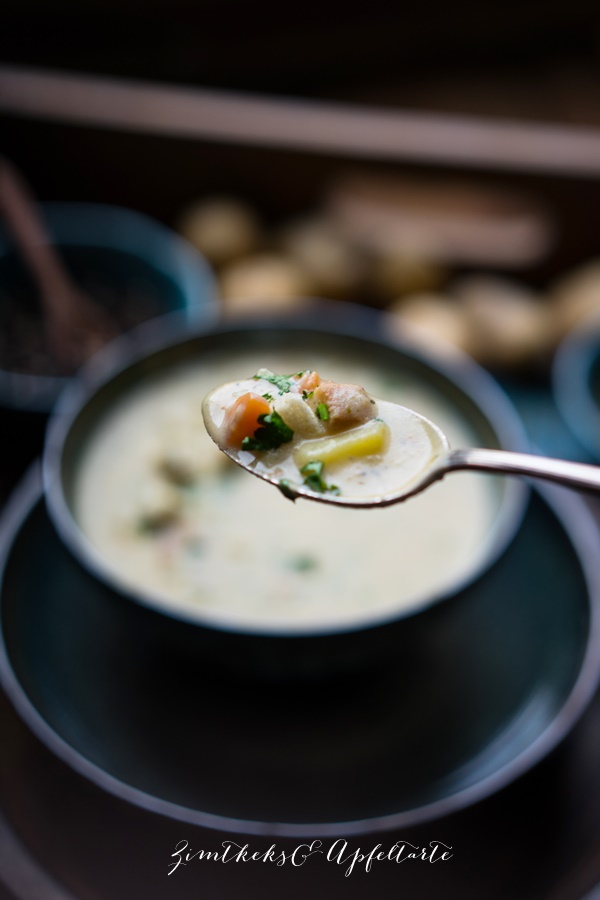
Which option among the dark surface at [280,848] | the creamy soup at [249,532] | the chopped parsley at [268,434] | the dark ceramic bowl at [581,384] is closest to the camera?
the chopped parsley at [268,434]

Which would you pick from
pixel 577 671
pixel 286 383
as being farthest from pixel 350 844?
pixel 286 383

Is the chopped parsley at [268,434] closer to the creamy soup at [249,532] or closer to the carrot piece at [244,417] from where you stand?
the carrot piece at [244,417]

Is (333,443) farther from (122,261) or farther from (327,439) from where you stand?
(122,261)

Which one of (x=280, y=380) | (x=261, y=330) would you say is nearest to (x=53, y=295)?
(x=261, y=330)

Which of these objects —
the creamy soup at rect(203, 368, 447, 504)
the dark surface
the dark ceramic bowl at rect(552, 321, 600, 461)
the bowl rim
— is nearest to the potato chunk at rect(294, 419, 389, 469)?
the creamy soup at rect(203, 368, 447, 504)

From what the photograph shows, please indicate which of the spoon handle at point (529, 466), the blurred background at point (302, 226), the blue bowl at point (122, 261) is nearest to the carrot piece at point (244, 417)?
the spoon handle at point (529, 466)

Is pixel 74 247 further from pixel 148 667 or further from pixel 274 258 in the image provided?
pixel 148 667

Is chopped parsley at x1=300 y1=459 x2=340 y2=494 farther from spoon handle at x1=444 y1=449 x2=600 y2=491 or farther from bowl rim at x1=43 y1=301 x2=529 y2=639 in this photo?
bowl rim at x1=43 y1=301 x2=529 y2=639
